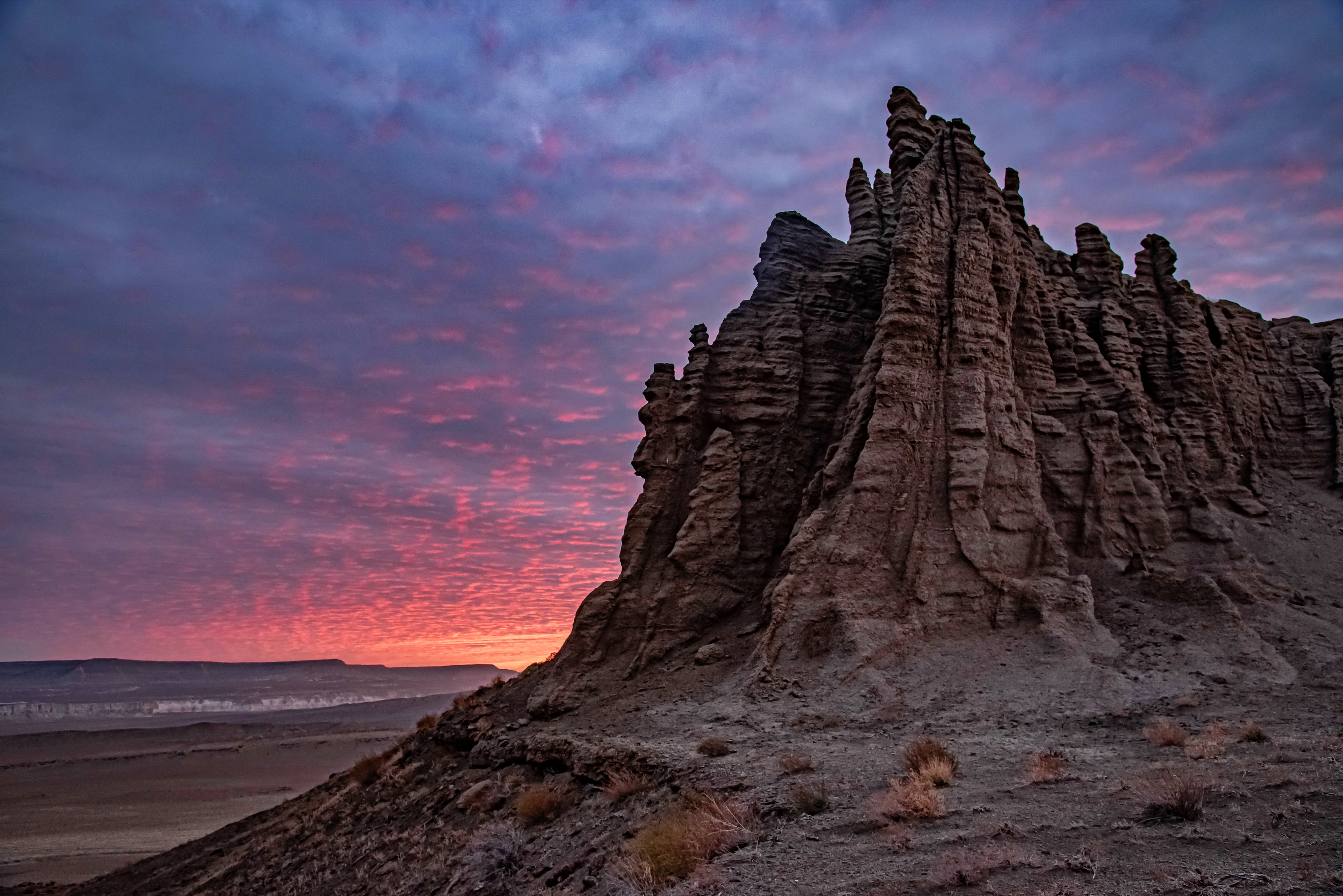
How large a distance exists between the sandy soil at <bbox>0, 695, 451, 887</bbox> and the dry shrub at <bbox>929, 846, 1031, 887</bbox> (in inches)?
1463

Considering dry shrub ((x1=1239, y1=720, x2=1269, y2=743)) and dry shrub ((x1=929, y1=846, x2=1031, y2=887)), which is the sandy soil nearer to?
dry shrub ((x1=929, y1=846, x2=1031, y2=887))

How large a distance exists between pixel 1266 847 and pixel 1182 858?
2.89 ft

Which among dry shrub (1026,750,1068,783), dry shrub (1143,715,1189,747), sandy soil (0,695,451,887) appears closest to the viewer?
dry shrub (1026,750,1068,783)

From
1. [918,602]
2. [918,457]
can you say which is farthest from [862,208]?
[918,602]

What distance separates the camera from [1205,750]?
12.1m

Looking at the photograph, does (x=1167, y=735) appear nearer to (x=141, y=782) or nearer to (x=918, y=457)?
(x=918, y=457)

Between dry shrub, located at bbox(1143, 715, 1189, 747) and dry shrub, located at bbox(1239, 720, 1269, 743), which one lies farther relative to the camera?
dry shrub, located at bbox(1143, 715, 1189, 747)

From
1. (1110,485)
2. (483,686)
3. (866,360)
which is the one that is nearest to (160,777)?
(483,686)

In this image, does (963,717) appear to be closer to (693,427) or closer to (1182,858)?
(1182,858)

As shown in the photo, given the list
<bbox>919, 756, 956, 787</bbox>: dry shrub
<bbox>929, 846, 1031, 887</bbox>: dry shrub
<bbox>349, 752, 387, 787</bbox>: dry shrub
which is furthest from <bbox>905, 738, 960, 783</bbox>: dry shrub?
<bbox>349, 752, 387, 787</bbox>: dry shrub

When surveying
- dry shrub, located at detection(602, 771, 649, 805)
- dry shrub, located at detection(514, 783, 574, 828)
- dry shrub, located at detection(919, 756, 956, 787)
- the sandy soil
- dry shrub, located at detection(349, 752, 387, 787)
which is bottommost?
the sandy soil

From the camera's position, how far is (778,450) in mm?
26172

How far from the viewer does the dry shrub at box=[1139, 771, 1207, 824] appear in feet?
29.0

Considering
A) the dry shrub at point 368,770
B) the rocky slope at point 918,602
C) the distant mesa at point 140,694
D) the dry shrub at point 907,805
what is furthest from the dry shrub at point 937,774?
the distant mesa at point 140,694
